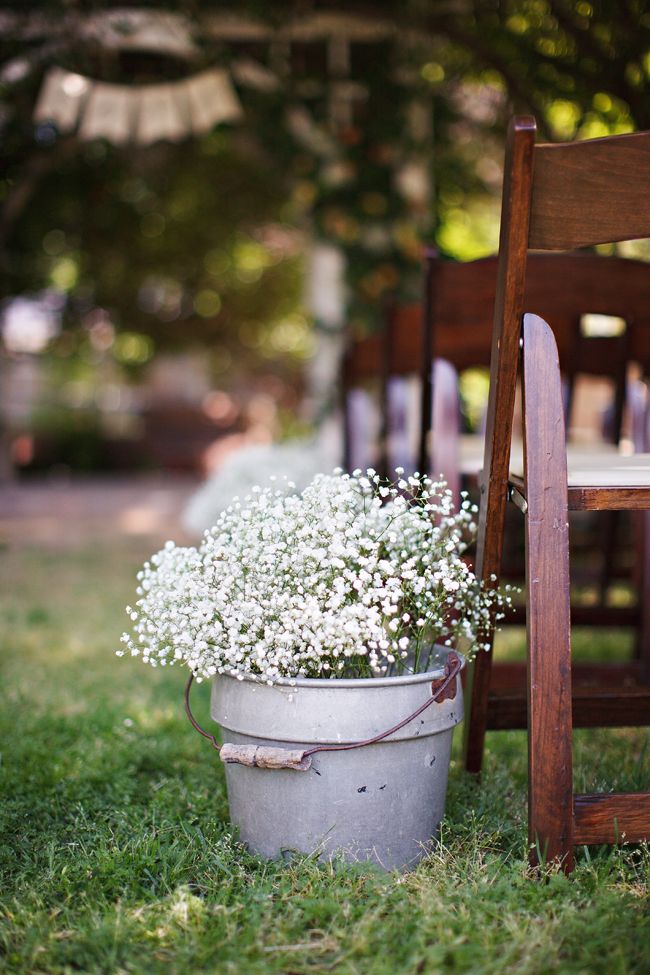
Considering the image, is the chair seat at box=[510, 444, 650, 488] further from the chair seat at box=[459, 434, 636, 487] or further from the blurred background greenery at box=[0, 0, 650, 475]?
the blurred background greenery at box=[0, 0, 650, 475]

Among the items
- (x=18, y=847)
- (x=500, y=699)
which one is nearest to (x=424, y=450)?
(x=500, y=699)

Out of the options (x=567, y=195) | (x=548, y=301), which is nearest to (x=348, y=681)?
(x=567, y=195)

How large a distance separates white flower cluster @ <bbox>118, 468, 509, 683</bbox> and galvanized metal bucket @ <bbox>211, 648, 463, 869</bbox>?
60 mm

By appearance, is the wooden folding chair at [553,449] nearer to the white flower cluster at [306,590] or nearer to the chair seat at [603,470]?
the chair seat at [603,470]

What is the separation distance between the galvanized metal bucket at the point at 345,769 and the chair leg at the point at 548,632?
17 centimetres

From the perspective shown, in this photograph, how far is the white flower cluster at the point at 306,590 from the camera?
1508 mm

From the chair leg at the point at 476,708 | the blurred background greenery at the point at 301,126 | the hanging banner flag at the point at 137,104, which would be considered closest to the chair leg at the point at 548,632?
the chair leg at the point at 476,708

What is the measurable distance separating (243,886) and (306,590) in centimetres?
47

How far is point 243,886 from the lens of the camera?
1456mm

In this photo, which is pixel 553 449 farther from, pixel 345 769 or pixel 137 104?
pixel 137 104

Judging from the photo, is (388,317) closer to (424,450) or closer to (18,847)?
(424,450)

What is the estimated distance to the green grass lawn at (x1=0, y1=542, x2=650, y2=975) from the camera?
4.13ft

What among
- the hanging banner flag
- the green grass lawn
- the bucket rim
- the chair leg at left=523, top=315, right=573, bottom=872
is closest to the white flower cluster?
the bucket rim

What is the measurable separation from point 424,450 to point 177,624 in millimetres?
995
